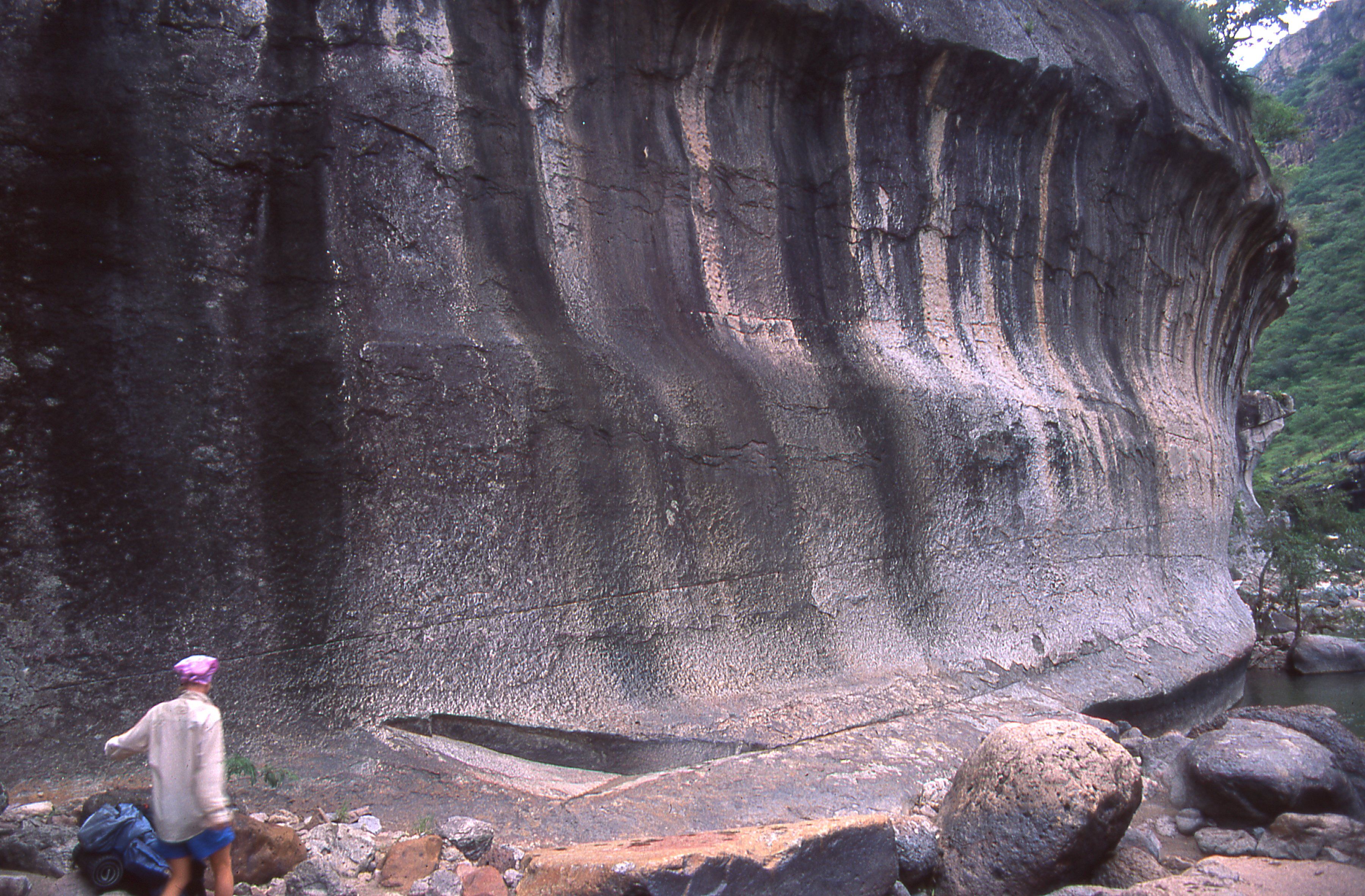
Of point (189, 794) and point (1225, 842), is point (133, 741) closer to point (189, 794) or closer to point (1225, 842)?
point (189, 794)

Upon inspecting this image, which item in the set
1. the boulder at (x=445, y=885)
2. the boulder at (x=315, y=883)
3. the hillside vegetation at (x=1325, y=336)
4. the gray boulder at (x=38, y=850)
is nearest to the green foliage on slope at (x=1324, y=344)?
the hillside vegetation at (x=1325, y=336)

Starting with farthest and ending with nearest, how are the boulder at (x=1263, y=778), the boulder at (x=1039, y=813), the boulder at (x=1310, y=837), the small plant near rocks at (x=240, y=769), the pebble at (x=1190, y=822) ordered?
1. the pebble at (x=1190, y=822)
2. the boulder at (x=1263, y=778)
3. the boulder at (x=1310, y=837)
4. the small plant near rocks at (x=240, y=769)
5. the boulder at (x=1039, y=813)

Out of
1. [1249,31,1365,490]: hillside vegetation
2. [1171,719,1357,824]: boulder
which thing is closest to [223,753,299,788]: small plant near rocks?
[1171,719,1357,824]: boulder

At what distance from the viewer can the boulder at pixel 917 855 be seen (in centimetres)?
303

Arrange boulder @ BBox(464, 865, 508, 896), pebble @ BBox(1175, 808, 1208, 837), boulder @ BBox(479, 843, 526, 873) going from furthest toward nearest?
pebble @ BBox(1175, 808, 1208, 837) → boulder @ BBox(479, 843, 526, 873) → boulder @ BBox(464, 865, 508, 896)

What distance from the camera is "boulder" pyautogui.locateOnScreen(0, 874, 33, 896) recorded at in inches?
82.6

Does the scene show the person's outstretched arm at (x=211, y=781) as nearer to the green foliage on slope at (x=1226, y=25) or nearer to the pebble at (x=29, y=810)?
the pebble at (x=29, y=810)

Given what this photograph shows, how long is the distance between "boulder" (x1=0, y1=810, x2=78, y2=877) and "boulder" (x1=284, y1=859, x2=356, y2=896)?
53 centimetres

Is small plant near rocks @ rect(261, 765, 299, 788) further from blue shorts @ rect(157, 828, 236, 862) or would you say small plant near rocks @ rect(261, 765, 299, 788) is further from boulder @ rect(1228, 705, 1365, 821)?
boulder @ rect(1228, 705, 1365, 821)

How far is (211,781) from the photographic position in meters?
2.21

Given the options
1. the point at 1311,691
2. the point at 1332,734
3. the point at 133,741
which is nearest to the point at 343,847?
the point at 133,741

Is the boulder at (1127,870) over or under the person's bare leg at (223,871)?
under

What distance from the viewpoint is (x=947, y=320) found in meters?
6.04

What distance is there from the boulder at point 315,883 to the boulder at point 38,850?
53cm
